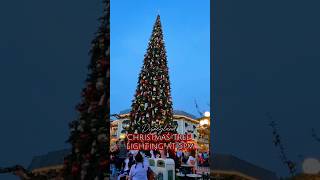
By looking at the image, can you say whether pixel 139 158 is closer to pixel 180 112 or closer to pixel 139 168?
pixel 139 168

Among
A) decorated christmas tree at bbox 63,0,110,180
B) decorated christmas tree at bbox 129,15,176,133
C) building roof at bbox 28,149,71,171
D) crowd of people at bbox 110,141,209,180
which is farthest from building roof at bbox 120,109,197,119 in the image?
building roof at bbox 28,149,71,171

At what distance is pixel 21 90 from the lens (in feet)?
22.7

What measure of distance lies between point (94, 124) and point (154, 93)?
851 mm

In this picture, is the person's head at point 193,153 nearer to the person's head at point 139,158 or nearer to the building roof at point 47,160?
the person's head at point 139,158

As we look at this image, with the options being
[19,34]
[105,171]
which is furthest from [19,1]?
[105,171]

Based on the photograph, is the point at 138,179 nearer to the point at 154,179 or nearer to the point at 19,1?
the point at 154,179

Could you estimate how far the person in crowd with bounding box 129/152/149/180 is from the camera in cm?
687

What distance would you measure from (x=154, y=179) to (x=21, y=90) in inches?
75.5
